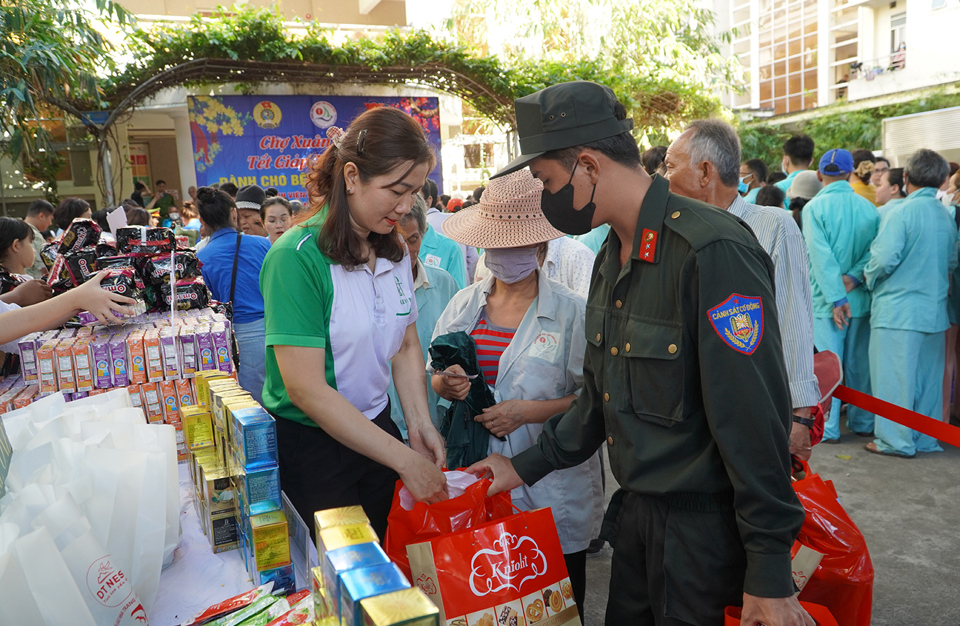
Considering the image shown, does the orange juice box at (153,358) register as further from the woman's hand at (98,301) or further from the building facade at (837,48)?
the building facade at (837,48)

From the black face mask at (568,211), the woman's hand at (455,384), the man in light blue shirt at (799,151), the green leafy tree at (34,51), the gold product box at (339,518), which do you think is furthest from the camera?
the man in light blue shirt at (799,151)

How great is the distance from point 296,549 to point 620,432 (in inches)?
31.1

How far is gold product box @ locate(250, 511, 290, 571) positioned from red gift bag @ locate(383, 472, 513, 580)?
0.33 meters

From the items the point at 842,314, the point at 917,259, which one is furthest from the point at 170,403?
the point at 917,259

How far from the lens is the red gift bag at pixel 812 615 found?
1.37m

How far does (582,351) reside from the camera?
2225 mm

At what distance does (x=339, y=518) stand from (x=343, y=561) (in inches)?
7.0

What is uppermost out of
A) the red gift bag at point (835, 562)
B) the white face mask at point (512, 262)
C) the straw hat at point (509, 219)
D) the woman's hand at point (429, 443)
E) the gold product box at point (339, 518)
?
the straw hat at point (509, 219)

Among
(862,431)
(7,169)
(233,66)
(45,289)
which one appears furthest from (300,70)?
(862,431)

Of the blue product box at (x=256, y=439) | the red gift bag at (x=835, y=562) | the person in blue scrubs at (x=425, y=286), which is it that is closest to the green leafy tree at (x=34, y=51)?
the person in blue scrubs at (x=425, y=286)

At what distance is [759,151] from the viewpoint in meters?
18.9

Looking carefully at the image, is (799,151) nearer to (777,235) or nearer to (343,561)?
(777,235)

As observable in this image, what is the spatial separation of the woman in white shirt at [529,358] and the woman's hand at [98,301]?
1128 millimetres

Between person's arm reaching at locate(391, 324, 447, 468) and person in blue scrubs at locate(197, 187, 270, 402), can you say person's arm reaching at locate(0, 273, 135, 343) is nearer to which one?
person's arm reaching at locate(391, 324, 447, 468)
